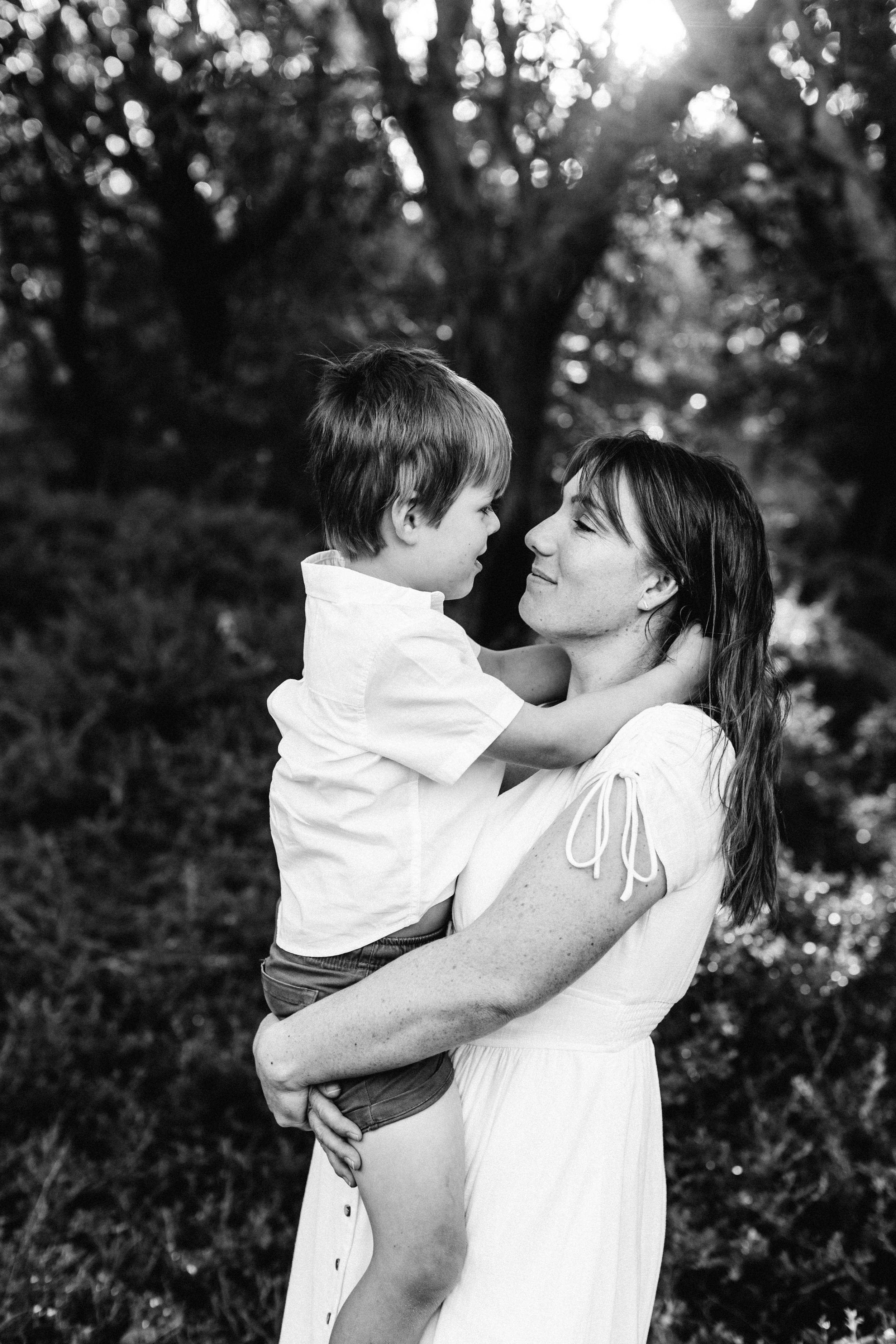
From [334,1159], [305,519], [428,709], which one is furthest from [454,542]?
[305,519]

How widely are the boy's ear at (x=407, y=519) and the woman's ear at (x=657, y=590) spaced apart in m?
0.41

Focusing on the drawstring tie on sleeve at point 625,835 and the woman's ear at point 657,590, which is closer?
the drawstring tie on sleeve at point 625,835

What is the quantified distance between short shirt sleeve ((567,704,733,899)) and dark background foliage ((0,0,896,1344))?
2.94 feet

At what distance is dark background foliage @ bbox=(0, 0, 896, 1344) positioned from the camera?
10.6 ft

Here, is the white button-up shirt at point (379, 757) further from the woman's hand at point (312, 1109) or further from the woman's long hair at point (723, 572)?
the woman's long hair at point (723, 572)

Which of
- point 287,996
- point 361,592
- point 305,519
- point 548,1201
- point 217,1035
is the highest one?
point 361,592

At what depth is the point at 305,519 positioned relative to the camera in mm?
10203

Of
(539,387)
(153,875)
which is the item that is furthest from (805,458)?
(153,875)

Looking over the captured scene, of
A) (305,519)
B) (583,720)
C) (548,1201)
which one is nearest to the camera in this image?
(548,1201)

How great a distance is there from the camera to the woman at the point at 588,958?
1.67 meters

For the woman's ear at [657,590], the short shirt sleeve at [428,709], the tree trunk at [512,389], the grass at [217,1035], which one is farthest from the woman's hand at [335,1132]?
the tree trunk at [512,389]

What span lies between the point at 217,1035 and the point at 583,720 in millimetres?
2699

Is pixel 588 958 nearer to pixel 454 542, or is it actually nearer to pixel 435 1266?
pixel 435 1266

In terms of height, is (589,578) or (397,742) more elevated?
(589,578)
